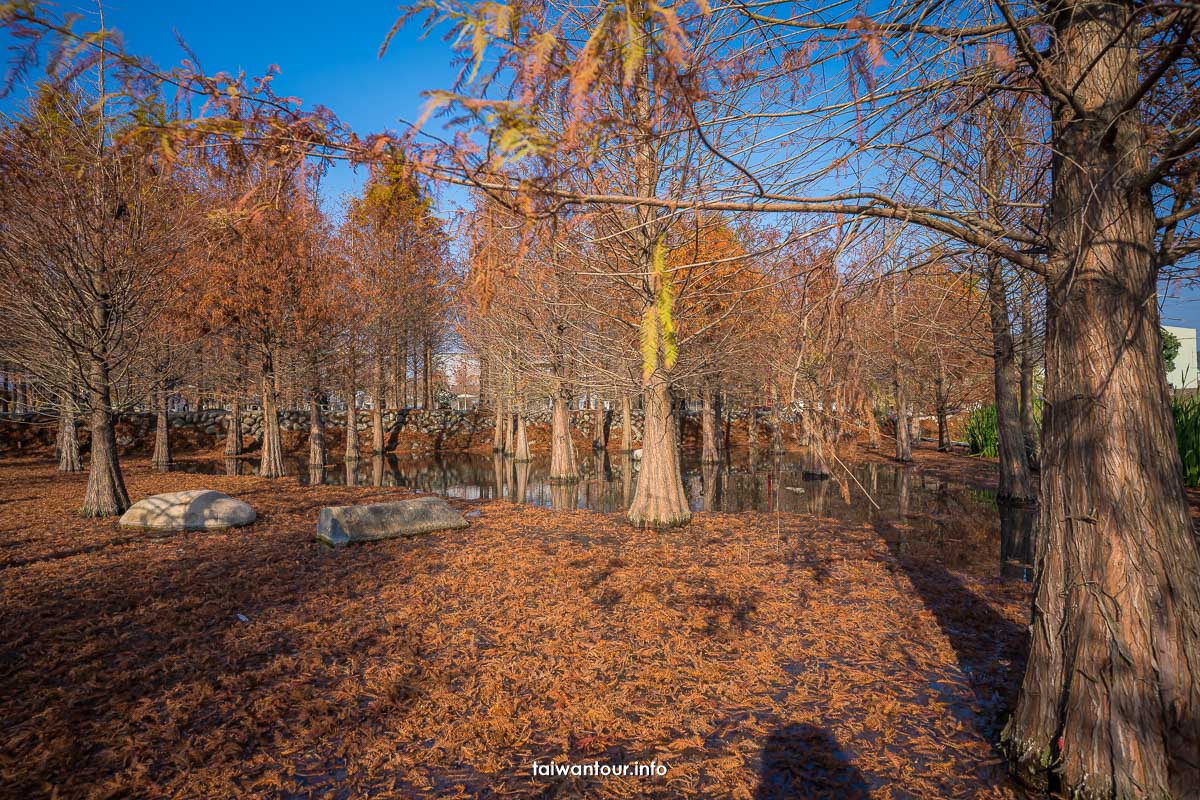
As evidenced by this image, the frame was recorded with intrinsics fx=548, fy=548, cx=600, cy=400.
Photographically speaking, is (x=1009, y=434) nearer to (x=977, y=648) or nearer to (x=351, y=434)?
(x=977, y=648)

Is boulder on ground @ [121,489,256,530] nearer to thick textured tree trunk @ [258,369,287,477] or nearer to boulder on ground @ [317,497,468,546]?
boulder on ground @ [317,497,468,546]

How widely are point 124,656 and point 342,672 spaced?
72.2 inches

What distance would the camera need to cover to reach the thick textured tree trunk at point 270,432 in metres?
17.2

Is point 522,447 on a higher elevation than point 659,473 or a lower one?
lower

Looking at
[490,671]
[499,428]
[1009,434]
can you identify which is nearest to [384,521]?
[490,671]

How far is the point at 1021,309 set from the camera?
11609 mm

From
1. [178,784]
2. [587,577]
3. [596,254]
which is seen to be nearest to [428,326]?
[596,254]

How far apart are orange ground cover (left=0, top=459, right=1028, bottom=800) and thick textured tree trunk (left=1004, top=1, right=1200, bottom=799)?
70 centimetres

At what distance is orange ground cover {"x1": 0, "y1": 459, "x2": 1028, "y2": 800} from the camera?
330 cm

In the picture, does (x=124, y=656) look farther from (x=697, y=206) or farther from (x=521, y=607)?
(x=697, y=206)

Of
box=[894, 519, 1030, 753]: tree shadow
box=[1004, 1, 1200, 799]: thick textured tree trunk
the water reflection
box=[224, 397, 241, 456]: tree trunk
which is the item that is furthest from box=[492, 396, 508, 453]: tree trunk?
box=[1004, 1, 1200, 799]: thick textured tree trunk

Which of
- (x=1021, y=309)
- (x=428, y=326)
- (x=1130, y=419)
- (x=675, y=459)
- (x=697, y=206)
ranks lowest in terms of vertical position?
(x=675, y=459)

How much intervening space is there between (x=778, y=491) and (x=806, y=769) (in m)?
9.15

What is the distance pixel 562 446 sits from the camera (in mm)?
19125
